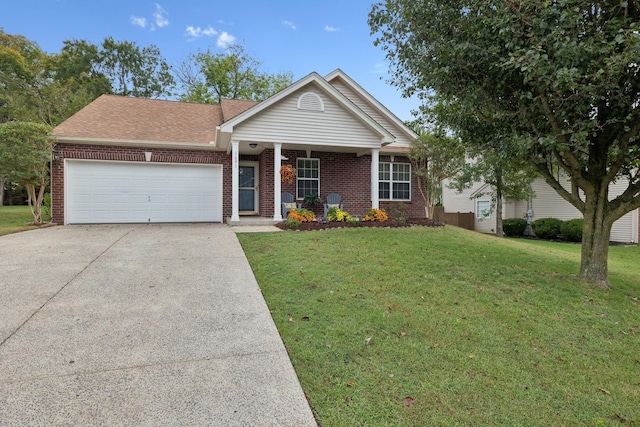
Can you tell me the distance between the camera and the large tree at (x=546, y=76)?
4.27 meters

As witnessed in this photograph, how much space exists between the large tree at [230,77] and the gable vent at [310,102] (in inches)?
633

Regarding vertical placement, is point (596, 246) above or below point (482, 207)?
below

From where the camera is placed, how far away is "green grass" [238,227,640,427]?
8.23ft

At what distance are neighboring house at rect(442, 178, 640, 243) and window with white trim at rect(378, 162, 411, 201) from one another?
6.17 meters

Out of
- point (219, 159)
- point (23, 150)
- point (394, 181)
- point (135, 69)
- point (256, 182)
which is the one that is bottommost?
point (256, 182)

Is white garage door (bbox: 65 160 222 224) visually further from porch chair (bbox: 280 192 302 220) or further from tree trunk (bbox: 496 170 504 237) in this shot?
tree trunk (bbox: 496 170 504 237)

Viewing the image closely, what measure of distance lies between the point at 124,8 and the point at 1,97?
33.8 feet

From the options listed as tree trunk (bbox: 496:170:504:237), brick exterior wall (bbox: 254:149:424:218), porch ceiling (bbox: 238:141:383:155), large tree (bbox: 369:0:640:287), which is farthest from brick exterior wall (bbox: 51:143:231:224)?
tree trunk (bbox: 496:170:504:237)

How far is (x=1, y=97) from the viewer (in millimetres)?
22422

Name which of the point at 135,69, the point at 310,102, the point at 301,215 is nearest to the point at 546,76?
the point at 301,215

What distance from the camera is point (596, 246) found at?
5.62 metres

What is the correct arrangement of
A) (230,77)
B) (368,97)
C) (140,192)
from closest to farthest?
(140,192) < (368,97) < (230,77)

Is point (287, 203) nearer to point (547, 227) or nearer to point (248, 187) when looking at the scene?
point (248, 187)

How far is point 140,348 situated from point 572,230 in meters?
18.5
